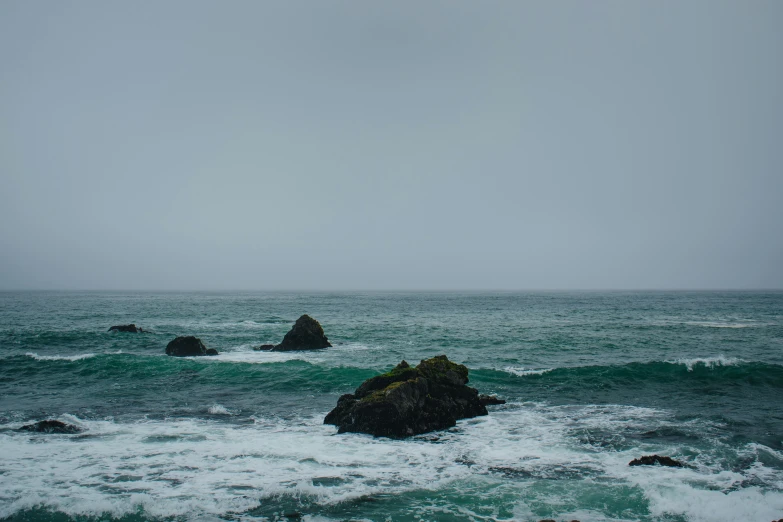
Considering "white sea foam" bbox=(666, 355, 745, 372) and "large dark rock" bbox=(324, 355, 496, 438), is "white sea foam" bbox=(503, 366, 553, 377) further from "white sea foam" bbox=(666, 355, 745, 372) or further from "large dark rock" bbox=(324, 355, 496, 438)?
"white sea foam" bbox=(666, 355, 745, 372)

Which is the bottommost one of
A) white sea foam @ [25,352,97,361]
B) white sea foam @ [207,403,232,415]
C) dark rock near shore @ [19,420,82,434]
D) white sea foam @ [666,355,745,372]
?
white sea foam @ [25,352,97,361]

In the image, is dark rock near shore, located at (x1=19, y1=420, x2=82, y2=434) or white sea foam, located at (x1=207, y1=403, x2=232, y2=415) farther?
white sea foam, located at (x1=207, y1=403, x2=232, y2=415)

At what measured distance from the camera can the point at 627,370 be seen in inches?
1129

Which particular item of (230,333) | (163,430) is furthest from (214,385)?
(230,333)

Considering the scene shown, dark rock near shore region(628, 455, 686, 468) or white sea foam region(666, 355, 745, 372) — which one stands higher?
white sea foam region(666, 355, 745, 372)

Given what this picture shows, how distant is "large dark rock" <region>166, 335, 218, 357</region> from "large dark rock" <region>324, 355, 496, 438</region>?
67.4 feet

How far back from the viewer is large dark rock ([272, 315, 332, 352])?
1555 inches

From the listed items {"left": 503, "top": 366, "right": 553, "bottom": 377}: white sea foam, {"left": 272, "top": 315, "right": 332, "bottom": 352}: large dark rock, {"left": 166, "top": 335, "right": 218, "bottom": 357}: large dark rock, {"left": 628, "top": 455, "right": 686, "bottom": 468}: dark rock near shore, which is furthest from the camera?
{"left": 272, "top": 315, "right": 332, "bottom": 352}: large dark rock

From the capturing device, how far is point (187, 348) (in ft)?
117

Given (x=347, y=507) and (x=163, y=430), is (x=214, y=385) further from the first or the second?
(x=347, y=507)

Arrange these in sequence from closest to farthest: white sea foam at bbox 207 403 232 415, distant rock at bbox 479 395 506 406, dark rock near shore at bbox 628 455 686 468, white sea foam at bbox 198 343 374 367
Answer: dark rock near shore at bbox 628 455 686 468, white sea foam at bbox 207 403 232 415, distant rock at bbox 479 395 506 406, white sea foam at bbox 198 343 374 367

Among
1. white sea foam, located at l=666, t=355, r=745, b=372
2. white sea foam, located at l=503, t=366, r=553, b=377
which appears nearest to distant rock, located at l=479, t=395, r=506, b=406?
white sea foam, located at l=503, t=366, r=553, b=377

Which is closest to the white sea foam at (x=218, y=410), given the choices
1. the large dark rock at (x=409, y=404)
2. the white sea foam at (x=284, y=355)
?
the large dark rock at (x=409, y=404)

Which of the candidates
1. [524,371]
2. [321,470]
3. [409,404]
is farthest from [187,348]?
[321,470]
